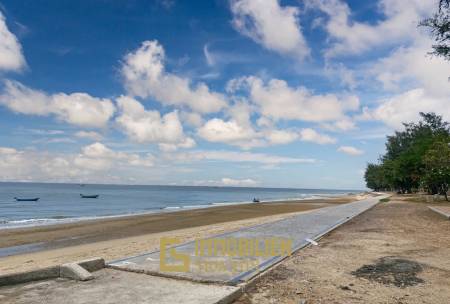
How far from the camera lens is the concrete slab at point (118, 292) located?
189 inches

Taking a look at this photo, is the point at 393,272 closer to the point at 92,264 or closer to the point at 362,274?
the point at 362,274

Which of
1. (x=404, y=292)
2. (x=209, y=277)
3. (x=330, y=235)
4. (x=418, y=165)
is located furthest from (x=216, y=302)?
(x=418, y=165)

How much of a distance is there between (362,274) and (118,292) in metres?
4.19

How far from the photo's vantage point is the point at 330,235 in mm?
11750

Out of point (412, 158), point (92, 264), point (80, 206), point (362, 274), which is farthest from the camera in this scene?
point (80, 206)

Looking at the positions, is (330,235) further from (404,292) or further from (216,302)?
(216,302)

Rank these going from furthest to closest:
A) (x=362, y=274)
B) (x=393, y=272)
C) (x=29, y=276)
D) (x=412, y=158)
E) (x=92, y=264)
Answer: (x=412, y=158)
(x=393, y=272)
(x=362, y=274)
(x=92, y=264)
(x=29, y=276)

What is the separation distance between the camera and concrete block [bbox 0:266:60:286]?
18.1 ft

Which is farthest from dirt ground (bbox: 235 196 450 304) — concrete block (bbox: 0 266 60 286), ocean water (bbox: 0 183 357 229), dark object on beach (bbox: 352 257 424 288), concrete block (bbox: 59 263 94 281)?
ocean water (bbox: 0 183 357 229)

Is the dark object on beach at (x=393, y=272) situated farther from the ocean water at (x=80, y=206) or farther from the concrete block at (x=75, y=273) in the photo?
the ocean water at (x=80, y=206)

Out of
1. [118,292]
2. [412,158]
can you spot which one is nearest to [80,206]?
[412,158]

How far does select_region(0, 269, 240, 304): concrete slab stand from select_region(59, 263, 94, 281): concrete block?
10 cm

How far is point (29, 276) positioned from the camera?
5707mm

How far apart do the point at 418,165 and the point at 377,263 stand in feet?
119
